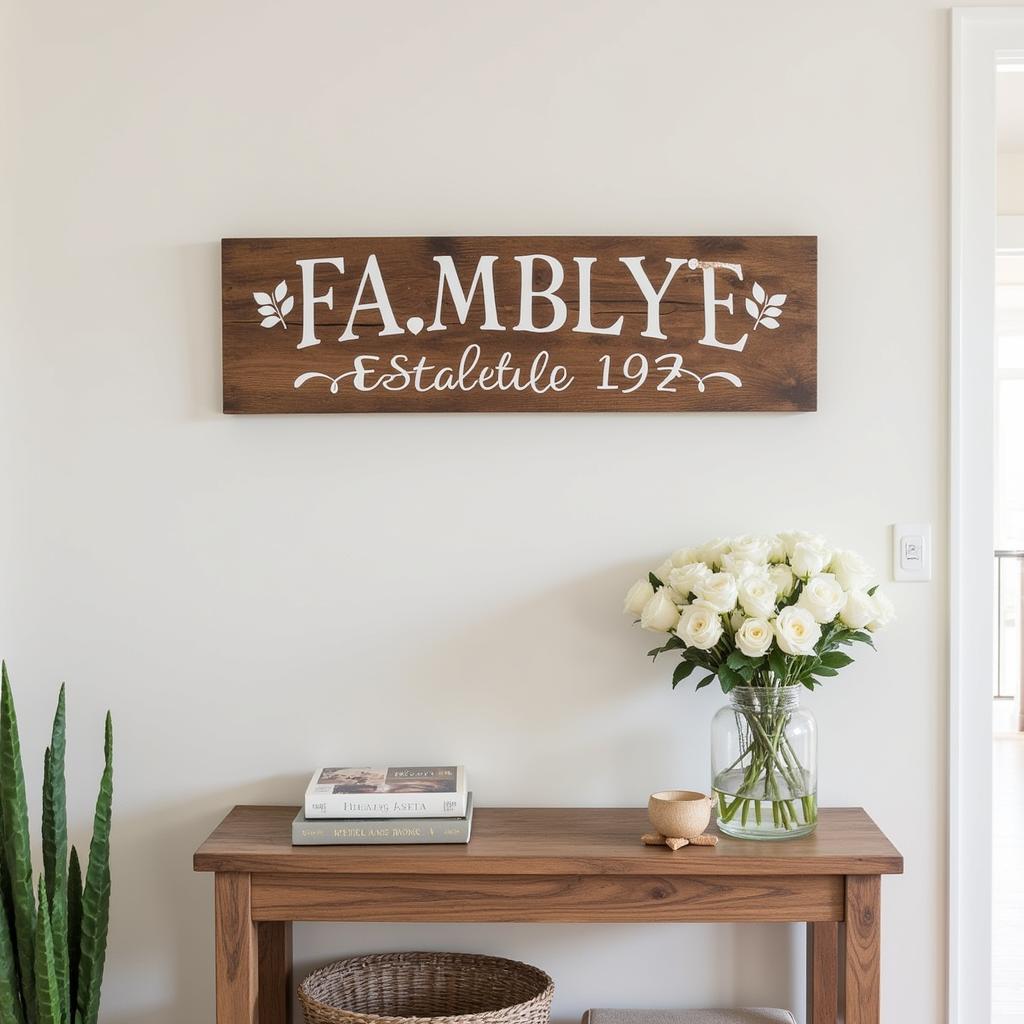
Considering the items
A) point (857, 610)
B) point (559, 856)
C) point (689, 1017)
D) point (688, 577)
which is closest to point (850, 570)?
point (857, 610)

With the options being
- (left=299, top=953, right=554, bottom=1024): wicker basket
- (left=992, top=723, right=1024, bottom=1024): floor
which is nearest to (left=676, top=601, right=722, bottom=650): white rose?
(left=299, top=953, right=554, bottom=1024): wicker basket

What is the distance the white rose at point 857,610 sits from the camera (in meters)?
1.81

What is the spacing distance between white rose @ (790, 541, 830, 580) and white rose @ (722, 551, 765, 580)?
6 cm

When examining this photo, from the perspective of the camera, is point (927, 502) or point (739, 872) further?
point (927, 502)

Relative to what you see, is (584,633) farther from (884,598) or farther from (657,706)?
(884,598)

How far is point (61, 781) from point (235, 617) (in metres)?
0.42

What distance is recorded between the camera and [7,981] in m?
1.71

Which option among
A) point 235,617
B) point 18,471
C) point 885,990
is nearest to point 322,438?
point 235,617

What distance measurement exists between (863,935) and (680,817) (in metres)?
0.33

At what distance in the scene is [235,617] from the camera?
2.05 meters

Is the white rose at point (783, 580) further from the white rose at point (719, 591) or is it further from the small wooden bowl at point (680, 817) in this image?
the small wooden bowl at point (680, 817)

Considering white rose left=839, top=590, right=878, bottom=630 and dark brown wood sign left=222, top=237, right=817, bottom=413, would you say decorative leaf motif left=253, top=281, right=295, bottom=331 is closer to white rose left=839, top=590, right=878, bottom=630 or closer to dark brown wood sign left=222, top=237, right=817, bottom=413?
dark brown wood sign left=222, top=237, right=817, bottom=413

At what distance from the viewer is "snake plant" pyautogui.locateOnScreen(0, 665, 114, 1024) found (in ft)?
5.61

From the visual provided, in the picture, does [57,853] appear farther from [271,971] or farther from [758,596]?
[758,596]
